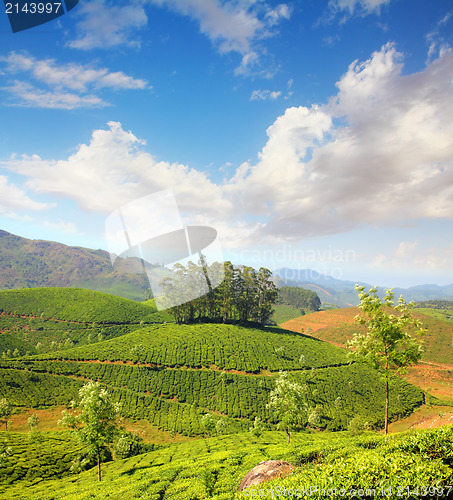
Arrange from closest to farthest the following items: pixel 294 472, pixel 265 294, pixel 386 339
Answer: pixel 294 472 < pixel 386 339 < pixel 265 294

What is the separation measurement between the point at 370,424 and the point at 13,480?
4629cm

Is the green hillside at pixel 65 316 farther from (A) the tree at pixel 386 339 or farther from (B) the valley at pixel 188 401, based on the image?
(A) the tree at pixel 386 339

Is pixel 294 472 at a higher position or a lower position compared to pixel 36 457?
higher

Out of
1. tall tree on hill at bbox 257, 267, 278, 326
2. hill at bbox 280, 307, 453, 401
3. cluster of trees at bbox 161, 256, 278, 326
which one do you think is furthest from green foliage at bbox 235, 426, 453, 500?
tall tree on hill at bbox 257, 267, 278, 326

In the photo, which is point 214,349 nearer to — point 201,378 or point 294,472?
point 201,378

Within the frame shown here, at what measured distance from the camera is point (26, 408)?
39.0m

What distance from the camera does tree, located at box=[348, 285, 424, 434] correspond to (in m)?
16.0

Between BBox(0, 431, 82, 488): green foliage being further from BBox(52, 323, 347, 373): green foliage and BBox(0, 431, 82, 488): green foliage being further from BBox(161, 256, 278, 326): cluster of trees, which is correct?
BBox(161, 256, 278, 326): cluster of trees

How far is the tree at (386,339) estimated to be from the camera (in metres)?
16.0

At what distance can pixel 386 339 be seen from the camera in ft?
54.2

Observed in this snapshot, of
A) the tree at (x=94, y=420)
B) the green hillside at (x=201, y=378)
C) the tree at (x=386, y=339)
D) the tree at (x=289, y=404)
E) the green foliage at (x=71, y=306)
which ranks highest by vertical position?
the green foliage at (x=71, y=306)

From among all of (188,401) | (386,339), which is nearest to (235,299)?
(188,401)

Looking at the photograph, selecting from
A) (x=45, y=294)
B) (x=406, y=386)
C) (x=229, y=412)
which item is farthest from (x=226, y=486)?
(x=45, y=294)

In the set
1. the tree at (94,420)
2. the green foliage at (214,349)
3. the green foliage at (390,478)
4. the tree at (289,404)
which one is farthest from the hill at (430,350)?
the tree at (94,420)
